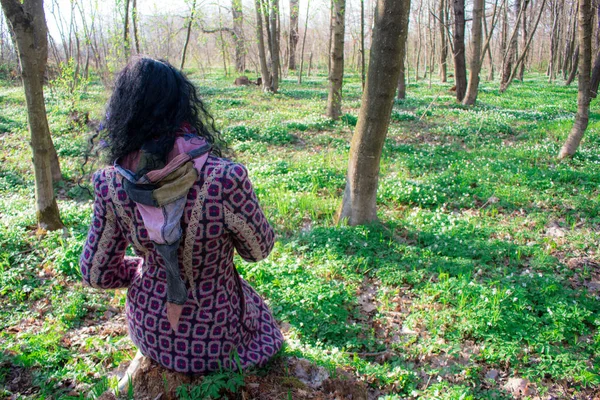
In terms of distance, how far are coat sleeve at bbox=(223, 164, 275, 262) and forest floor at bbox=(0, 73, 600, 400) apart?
2.44 ft

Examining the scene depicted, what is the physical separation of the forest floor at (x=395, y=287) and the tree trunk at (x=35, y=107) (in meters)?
0.30

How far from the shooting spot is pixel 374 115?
4.49 m

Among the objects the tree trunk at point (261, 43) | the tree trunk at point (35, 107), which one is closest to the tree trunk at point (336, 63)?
the tree trunk at point (261, 43)

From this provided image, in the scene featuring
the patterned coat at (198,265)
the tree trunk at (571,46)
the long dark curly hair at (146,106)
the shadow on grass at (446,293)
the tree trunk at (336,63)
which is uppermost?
the tree trunk at (571,46)

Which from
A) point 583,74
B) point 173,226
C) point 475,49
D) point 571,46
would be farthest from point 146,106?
point 571,46

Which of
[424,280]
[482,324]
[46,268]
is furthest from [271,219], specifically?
Answer: [482,324]

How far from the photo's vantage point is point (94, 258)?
2.18 m

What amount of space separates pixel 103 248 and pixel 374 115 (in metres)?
3.15

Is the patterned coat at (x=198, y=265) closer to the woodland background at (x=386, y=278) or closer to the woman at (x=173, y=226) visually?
the woman at (x=173, y=226)

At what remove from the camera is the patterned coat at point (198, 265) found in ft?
6.51

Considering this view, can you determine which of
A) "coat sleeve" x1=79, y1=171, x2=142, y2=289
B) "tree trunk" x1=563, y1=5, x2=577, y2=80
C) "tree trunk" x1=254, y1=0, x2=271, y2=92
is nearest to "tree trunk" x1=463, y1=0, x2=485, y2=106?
"tree trunk" x1=254, y1=0, x2=271, y2=92

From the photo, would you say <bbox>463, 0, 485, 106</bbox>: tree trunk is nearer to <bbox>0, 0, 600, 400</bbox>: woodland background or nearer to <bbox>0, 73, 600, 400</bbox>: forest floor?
<bbox>0, 0, 600, 400</bbox>: woodland background

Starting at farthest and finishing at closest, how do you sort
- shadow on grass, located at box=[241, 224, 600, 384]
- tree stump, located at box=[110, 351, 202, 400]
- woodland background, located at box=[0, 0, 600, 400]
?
shadow on grass, located at box=[241, 224, 600, 384]
woodland background, located at box=[0, 0, 600, 400]
tree stump, located at box=[110, 351, 202, 400]

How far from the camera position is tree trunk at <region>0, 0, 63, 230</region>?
14.5 ft
